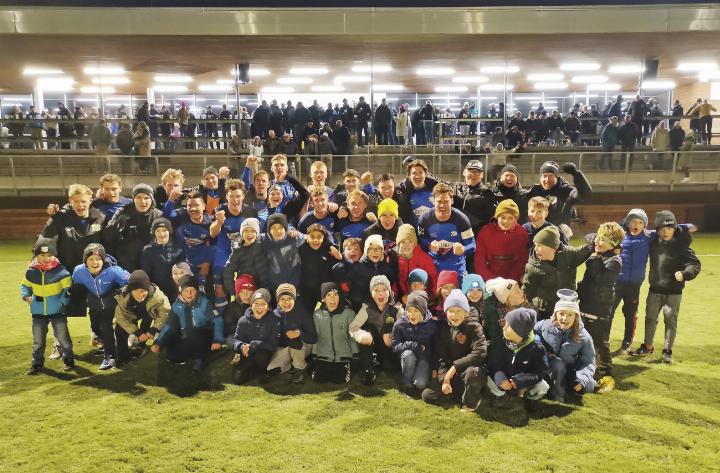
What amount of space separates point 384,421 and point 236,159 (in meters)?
10.7

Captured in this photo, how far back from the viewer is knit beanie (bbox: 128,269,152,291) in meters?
5.95

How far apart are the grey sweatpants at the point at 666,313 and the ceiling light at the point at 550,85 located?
67.8 ft

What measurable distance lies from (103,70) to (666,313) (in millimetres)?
20501

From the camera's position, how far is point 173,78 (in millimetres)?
22141

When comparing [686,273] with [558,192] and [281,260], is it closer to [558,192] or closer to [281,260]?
[558,192]

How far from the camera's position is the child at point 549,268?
5.49m

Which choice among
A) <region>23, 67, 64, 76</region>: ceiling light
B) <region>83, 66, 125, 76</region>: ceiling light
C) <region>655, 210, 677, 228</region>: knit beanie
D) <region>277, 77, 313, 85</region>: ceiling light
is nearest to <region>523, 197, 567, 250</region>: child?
<region>655, 210, 677, 228</region>: knit beanie

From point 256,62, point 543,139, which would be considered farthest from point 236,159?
point 543,139

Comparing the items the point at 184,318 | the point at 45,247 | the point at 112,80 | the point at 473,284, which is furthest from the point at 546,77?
the point at 45,247

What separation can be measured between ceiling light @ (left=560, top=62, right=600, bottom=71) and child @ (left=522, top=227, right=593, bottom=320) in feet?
55.3

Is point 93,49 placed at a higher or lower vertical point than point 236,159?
higher

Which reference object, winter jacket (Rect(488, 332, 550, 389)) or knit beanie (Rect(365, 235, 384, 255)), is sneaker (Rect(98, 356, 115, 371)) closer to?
knit beanie (Rect(365, 235, 384, 255))

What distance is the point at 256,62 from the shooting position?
1862 cm

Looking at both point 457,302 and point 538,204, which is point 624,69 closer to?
point 538,204
